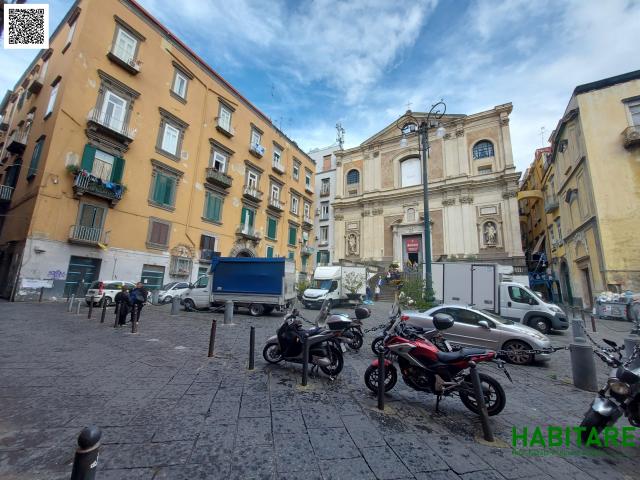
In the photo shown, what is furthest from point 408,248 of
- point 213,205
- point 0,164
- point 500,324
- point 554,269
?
point 0,164

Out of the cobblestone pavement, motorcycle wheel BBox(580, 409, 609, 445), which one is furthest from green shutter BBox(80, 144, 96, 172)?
motorcycle wheel BBox(580, 409, 609, 445)

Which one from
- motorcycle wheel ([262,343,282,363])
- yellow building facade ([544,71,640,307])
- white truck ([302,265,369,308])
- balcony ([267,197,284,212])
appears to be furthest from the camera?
balcony ([267,197,284,212])

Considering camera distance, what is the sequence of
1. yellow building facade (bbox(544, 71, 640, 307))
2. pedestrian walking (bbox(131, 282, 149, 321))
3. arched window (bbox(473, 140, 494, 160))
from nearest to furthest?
pedestrian walking (bbox(131, 282, 149, 321))
yellow building facade (bbox(544, 71, 640, 307))
arched window (bbox(473, 140, 494, 160))

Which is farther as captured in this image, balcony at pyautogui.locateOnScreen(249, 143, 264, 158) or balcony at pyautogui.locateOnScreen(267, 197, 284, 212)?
balcony at pyautogui.locateOnScreen(267, 197, 284, 212)

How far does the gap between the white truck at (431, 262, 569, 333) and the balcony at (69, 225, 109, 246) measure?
17.3 metres

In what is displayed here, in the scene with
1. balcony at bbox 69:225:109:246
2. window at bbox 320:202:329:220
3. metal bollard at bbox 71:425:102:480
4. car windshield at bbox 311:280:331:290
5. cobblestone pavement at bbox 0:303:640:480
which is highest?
window at bbox 320:202:329:220

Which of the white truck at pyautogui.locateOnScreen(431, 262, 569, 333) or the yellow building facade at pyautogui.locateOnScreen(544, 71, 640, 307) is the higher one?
the yellow building facade at pyautogui.locateOnScreen(544, 71, 640, 307)

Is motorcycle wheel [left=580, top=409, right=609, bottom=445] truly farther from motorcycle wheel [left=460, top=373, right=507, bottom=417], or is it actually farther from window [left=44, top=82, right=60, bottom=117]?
window [left=44, top=82, right=60, bottom=117]

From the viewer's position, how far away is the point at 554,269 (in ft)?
79.6

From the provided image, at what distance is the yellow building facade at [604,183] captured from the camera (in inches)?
581

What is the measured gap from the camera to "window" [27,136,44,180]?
14492mm

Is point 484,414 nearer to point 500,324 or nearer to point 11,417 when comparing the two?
point 500,324

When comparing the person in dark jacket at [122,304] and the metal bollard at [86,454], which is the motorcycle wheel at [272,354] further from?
the person in dark jacket at [122,304]

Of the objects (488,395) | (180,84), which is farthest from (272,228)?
(488,395)
